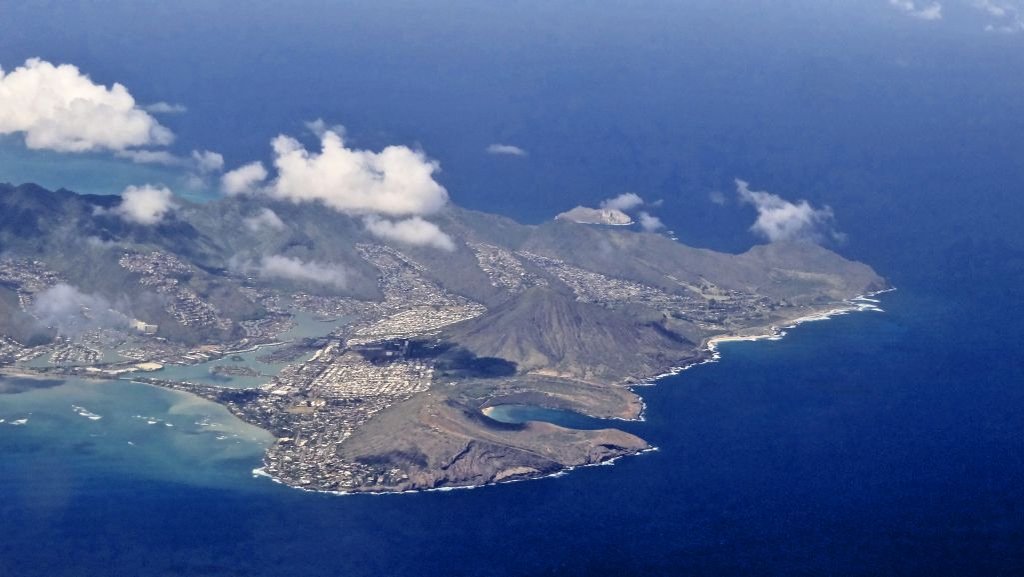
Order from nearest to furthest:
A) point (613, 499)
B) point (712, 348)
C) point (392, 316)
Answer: point (613, 499) → point (712, 348) → point (392, 316)

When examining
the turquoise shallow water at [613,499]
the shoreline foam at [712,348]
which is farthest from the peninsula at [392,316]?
the turquoise shallow water at [613,499]

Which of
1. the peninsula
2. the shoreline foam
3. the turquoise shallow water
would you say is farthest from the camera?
the peninsula

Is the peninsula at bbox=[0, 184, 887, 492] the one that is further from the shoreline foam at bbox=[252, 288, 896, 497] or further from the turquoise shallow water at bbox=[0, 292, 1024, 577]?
the turquoise shallow water at bbox=[0, 292, 1024, 577]

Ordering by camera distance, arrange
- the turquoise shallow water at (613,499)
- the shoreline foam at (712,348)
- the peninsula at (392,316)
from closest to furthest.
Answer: the turquoise shallow water at (613,499), the shoreline foam at (712,348), the peninsula at (392,316)

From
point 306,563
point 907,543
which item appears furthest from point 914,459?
point 306,563

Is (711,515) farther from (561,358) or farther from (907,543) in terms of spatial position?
(561,358)

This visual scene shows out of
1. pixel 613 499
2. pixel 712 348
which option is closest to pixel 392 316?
pixel 712 348

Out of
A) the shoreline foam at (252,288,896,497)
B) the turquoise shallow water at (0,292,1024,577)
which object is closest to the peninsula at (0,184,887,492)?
the shoreline foam at (252,288,896,497)

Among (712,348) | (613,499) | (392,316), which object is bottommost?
(613,499)

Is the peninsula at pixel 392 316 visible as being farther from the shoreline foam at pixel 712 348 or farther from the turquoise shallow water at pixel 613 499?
the turquoise shallow water at pixel 613 499

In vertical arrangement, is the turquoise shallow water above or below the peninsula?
below

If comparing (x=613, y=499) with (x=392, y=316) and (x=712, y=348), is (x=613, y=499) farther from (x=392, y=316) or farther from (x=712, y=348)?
(x=392, y=316)

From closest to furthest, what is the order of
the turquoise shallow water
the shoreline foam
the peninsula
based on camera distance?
1. the turquoise shallow water
2. the shoreline foam
3. the peninsula
